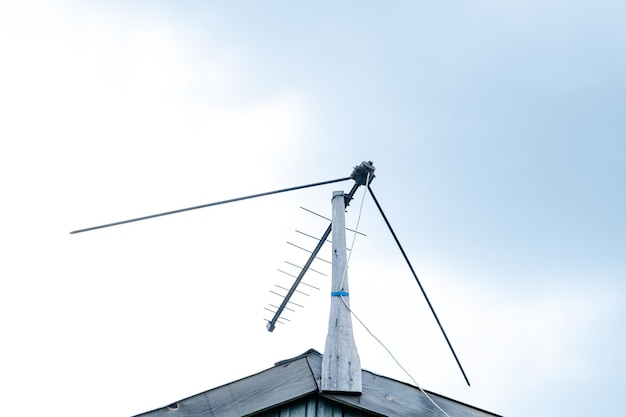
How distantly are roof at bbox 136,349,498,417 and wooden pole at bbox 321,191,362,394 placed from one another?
2.3 inches

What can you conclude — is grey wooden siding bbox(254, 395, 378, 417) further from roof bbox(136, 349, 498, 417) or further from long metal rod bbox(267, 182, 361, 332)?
long metal rod bbox(267, 182, 361, 332)

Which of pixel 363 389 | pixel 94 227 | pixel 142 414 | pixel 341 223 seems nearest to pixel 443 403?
pixel 363 389

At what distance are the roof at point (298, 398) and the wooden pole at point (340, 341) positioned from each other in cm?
6

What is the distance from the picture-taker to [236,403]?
9.30ft

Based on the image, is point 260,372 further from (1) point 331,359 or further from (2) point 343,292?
(2) point 343,292

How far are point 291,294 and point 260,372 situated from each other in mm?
1775

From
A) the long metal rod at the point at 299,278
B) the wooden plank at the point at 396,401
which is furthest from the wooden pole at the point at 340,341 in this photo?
the long metal rod at the point at 299,278

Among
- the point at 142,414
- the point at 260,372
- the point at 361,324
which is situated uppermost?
the point at 361,324

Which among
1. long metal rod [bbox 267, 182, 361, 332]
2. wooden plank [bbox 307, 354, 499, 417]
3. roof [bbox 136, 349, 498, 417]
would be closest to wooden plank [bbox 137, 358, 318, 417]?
roof [bbox 136, 349, 498, 417]

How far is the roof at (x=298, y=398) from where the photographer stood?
2.81 m

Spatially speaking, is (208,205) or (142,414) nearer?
(142,414)

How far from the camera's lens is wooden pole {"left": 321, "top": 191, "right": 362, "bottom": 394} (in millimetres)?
2867

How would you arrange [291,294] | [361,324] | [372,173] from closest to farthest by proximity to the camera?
[361,324], [372,173], [291,294]

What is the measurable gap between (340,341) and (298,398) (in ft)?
1.20
